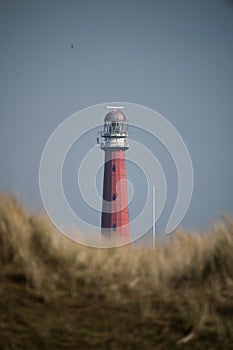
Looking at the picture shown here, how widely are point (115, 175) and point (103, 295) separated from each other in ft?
116

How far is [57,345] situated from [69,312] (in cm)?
23

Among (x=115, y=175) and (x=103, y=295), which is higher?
(x=115, y=175)

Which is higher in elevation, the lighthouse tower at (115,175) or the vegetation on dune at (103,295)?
the lighthouse tower at (115,175)

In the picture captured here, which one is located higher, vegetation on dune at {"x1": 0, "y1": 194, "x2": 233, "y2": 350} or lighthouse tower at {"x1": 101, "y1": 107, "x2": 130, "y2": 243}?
lighthouse tower at {"x1": 101, "y1": 107, "x2": 130, "y2": 243}

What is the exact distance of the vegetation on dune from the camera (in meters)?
4.94

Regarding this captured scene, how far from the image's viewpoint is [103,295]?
5125 millimetres

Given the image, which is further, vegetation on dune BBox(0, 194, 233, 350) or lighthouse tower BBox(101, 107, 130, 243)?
lighthouse tower BBox(101, 107, 130, 243)

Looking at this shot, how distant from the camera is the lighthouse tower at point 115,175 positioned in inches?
1599

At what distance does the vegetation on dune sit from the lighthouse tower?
34247 millimetres

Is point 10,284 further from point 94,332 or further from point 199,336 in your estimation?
point 199,336

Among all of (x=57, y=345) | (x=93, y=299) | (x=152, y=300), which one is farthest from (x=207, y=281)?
(x=57, y=345)

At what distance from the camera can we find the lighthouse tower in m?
40.6

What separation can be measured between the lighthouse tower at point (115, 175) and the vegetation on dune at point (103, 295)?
34247 millimetres

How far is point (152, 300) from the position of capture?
5.14m
